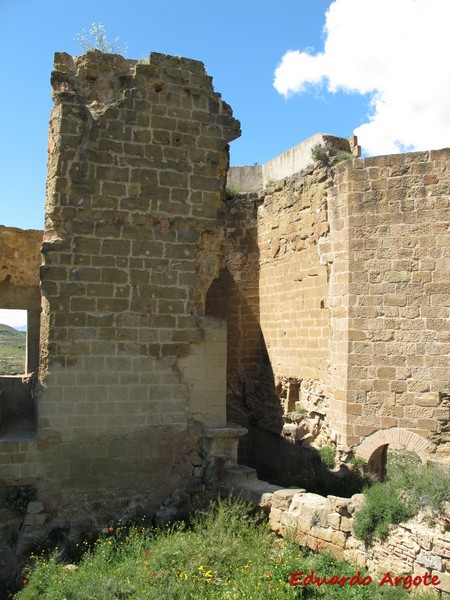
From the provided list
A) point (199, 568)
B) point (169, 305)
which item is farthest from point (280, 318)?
point (199, 568)

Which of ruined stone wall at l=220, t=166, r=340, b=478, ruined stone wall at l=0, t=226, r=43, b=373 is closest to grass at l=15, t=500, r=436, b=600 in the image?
ruined stone wall at l=220, t=166, r=340, b=478

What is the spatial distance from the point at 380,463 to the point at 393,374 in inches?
57.8

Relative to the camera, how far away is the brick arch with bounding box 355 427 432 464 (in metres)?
7.82

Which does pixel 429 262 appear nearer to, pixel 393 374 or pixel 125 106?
pixel 393 374

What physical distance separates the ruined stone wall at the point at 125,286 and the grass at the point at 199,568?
2.99 feet

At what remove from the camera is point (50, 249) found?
7.09 metres

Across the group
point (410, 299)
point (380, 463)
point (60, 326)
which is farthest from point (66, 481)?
point (410, 299)

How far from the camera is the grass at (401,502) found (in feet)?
17.7

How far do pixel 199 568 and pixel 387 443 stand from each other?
3590 mm

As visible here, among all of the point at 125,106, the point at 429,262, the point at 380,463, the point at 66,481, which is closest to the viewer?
the point at 66,481

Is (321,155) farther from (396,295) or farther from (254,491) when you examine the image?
(254,491)

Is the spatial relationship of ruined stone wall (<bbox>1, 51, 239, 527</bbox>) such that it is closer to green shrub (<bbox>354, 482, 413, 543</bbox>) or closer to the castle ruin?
the castle ruin

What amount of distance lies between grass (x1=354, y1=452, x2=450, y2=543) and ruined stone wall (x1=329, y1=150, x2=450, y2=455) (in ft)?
6.66

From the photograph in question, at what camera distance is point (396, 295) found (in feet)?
26.6
